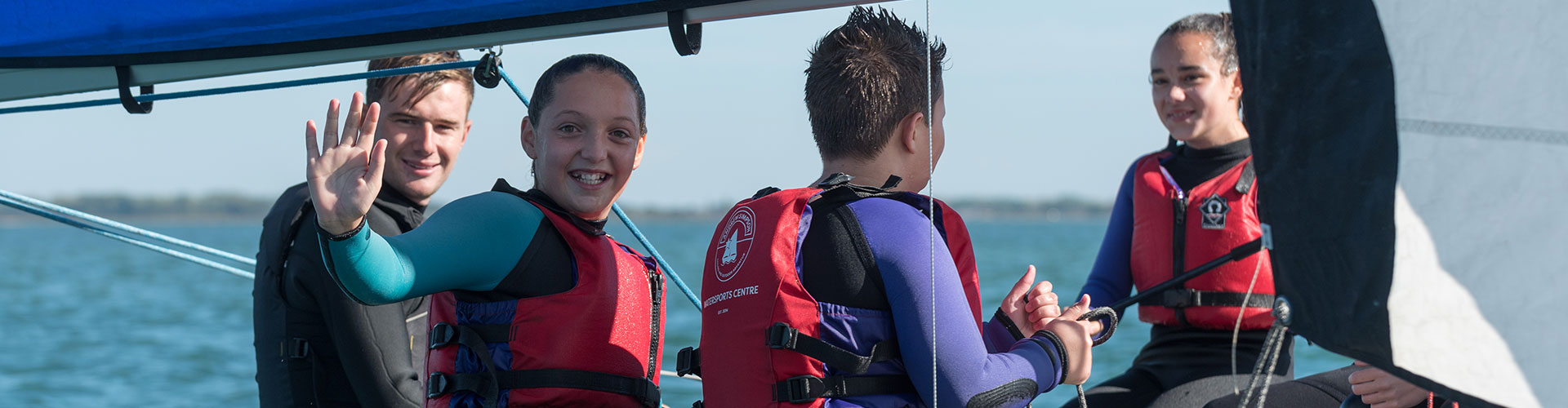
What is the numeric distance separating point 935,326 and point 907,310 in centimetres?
5

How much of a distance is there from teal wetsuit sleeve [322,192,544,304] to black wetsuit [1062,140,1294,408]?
1509mm

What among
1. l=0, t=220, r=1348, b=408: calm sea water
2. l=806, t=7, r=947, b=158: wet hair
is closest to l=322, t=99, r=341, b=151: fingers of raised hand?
l=806, t=7, r=947, b=158: wet hair

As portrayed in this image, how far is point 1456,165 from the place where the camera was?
131cm

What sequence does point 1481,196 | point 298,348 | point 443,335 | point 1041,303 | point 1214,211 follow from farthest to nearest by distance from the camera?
point 1214,211 → point 298,348 → point 443,335 → point 1041,303 → point 1481,196

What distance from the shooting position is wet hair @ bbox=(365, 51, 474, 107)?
281 centimetres

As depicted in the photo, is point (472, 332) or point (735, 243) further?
point (472, 332)

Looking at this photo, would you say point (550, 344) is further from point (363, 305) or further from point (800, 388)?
point (363, 305)

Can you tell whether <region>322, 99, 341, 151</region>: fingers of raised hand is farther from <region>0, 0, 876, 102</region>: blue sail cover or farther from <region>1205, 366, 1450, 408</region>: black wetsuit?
<region>1205, 366, 1450, 408</region>: black wetsuit

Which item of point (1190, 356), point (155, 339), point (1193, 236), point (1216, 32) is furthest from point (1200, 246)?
point (155, 339)

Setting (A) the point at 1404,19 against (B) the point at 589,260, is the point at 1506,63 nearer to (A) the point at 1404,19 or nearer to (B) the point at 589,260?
(A) the point at 1404,19

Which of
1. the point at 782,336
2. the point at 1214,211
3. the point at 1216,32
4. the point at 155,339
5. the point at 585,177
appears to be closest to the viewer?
the point at 782,336

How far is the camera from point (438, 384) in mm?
2154

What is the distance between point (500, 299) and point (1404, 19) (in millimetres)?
1452

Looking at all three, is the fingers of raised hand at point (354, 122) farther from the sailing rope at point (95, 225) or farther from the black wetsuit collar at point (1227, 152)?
the black wetsuit collar at point (1227, 152)
